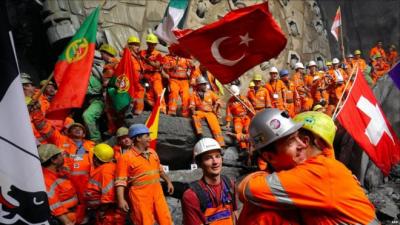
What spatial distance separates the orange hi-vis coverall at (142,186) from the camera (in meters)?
5.48

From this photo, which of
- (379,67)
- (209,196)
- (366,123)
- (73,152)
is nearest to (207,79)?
(73,152)

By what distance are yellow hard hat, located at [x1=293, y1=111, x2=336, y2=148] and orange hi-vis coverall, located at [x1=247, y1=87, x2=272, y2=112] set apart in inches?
358

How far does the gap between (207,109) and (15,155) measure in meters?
7.63

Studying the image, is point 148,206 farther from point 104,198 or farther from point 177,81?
point 177,81

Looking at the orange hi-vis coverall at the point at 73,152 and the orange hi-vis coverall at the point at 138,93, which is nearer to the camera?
the orange hi-vis coverall at the point at 73,152

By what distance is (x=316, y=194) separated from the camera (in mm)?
2127

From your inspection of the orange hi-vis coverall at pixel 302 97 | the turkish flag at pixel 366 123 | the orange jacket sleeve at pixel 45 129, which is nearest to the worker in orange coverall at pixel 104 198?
the orange jacket sleeve at pixel 45 129

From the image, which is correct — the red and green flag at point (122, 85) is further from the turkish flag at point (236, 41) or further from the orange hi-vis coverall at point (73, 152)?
the turkish flag at point (236, 41)

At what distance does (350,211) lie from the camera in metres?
2.17

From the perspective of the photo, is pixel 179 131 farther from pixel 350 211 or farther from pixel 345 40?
pixel 345 40

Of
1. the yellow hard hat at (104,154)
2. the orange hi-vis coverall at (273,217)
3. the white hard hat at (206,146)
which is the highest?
the white hard hat at (206,146)

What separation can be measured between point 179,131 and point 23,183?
681cm

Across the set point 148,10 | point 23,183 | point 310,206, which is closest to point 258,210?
point 310,206

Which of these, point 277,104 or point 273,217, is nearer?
point 273,217
